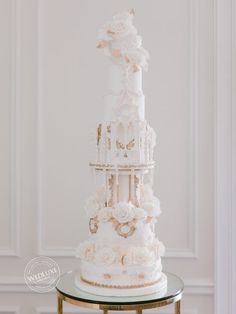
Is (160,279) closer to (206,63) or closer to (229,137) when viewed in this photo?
(229,137)

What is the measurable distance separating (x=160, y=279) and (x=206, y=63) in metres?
1.19

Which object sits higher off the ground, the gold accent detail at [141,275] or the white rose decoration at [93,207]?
the white rose decoration at [93,207]

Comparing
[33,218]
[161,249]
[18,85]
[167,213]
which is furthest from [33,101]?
[161,249]

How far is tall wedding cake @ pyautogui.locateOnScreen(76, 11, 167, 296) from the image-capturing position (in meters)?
2.05

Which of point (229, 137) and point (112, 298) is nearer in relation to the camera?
point (112, 298)

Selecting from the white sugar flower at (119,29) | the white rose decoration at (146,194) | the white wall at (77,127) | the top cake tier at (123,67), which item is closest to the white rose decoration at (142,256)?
the white rose decoration at (146,194)

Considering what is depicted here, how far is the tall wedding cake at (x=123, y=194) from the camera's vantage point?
205 cm

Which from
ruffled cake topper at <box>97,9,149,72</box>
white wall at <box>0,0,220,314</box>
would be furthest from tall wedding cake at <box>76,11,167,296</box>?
white wall at <box>0,0,220,314</box>

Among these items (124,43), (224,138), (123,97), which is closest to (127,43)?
(124,43)

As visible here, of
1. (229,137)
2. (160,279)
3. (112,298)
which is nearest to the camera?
(112,298)

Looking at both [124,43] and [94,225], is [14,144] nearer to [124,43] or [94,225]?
[94,225]

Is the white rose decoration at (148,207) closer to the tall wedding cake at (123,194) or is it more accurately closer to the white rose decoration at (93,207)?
the tall wedding cake at (123,194)

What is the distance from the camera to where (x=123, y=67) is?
6.89 ft

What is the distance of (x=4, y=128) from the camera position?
9.17ft
